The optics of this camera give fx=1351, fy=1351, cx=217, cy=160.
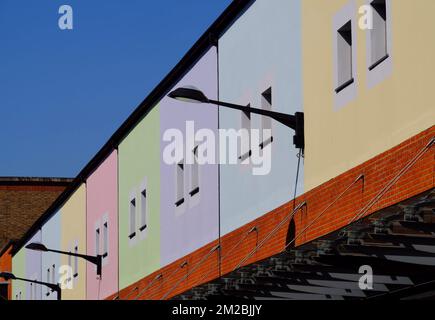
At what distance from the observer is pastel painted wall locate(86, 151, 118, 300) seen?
41625mm

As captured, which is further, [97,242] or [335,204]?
[97,242]

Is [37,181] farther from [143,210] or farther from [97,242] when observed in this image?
[143,210]

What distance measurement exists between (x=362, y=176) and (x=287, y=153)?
3.90 meters

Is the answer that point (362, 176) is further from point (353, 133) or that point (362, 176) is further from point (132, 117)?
point (132, 117)

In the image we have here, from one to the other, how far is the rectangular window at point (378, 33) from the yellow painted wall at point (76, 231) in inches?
1051

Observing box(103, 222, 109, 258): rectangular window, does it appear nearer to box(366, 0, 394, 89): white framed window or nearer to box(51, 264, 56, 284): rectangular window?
box(51, 264, 56, 284): rectangular window

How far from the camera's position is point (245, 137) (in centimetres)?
2806

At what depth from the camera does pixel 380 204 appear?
2062 cm

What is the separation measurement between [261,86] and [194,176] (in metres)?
6.03

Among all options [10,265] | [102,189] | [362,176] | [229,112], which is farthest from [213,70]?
[10,265]

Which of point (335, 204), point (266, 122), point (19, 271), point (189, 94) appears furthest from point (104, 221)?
point (335, 204)

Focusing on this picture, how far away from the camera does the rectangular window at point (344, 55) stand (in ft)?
74.1

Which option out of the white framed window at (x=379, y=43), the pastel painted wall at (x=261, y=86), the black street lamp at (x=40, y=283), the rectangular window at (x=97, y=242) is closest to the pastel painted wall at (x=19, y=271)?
the black street lamp at (x=40, y=283)

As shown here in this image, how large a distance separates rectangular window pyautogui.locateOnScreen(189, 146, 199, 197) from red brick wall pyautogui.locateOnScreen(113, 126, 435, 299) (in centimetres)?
156
